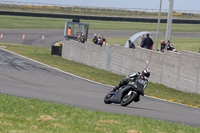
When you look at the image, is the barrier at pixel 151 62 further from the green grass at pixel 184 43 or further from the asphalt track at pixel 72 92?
the green grass at pixel 184 43

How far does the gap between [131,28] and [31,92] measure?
53.5 m

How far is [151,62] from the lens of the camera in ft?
73.5

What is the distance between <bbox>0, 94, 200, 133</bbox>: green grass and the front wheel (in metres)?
1.82

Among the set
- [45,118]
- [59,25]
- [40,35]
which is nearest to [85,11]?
[59,25]

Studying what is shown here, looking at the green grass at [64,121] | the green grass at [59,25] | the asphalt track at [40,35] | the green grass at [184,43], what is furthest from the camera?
the green grass at [59,25]

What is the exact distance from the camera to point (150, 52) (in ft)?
74.0

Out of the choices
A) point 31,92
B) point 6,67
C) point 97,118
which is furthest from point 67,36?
point 97,118

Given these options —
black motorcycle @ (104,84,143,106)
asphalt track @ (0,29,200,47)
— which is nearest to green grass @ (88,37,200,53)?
asphalt track @ (0,29,200,47)

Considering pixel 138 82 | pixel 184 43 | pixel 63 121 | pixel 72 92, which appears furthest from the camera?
pixel 184 43

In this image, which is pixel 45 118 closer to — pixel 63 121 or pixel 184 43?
pixel 63 121

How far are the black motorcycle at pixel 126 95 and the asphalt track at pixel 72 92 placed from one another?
0.78 ft

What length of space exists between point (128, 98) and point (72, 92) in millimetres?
3954

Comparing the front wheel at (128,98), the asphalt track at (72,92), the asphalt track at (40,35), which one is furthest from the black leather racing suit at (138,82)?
the asphalt track at (40,35)

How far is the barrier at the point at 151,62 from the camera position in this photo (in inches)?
760
